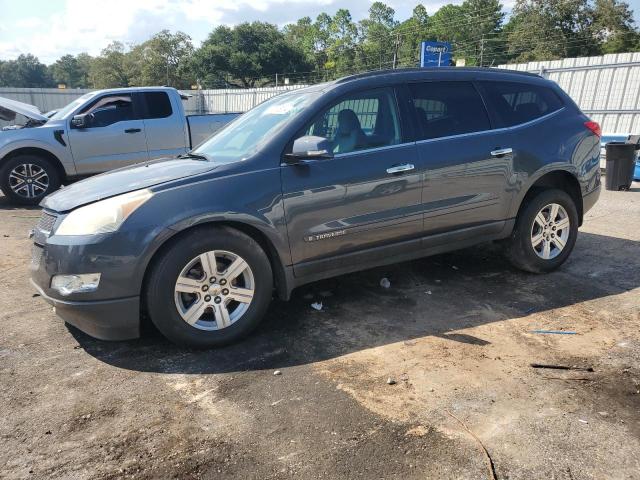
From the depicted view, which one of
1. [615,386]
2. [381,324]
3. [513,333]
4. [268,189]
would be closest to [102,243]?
[268,189]

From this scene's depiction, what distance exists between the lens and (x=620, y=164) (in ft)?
30.2

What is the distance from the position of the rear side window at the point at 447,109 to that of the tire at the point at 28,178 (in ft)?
23.4

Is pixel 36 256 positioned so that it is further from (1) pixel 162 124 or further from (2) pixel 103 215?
(1) pixel 162 124

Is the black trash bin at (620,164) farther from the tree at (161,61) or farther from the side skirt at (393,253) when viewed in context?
the tree at (161,61)

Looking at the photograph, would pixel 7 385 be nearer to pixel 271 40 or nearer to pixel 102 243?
pixel 102 243

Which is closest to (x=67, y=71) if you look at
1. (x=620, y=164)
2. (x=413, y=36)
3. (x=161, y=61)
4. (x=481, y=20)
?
(x=161, y=61)

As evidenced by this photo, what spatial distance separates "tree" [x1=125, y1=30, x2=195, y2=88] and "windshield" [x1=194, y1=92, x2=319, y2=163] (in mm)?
75544

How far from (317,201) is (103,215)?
4.73 feet

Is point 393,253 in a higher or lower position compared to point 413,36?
lower

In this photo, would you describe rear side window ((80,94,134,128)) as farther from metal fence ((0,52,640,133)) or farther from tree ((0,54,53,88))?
tree ((0,54,53,88))

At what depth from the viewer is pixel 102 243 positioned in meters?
3.20

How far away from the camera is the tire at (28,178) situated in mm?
8648

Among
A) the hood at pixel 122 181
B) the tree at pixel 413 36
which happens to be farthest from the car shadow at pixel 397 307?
the tree at pixel 413 36

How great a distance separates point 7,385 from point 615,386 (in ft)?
12.0
